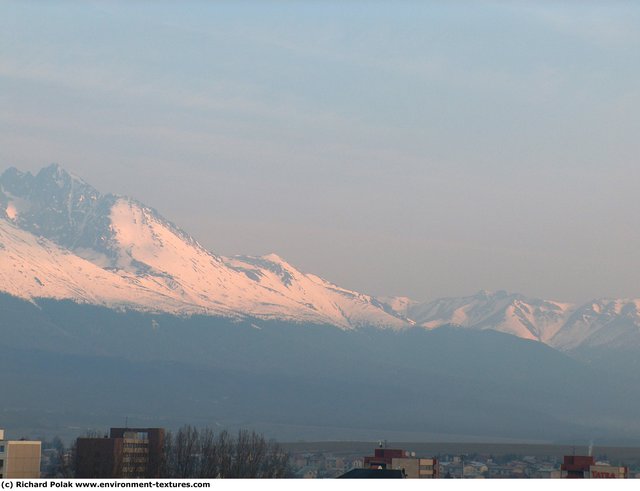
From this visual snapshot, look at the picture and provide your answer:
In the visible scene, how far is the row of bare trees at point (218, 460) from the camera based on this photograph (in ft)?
402

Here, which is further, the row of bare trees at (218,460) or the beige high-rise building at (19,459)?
the row of bare trees at (218,460)

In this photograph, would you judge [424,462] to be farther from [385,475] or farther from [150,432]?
[385,475]

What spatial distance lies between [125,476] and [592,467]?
3443 centimetres

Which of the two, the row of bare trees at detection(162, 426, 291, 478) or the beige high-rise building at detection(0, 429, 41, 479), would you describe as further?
the row of bare trees at detection(162, 426, 291, 478)

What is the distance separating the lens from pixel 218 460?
12638 cm

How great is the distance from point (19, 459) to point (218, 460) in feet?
67.6

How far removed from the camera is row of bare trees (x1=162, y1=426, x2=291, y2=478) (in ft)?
402

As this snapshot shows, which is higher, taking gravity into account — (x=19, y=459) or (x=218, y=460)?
(x=218, y=460)

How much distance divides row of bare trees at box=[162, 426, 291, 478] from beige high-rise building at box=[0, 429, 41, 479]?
410 inches

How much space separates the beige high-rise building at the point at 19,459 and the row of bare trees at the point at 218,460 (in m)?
10.4

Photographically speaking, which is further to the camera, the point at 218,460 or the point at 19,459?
the point at 218,460

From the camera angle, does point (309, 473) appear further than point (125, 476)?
Yes

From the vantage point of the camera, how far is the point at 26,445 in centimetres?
11181
